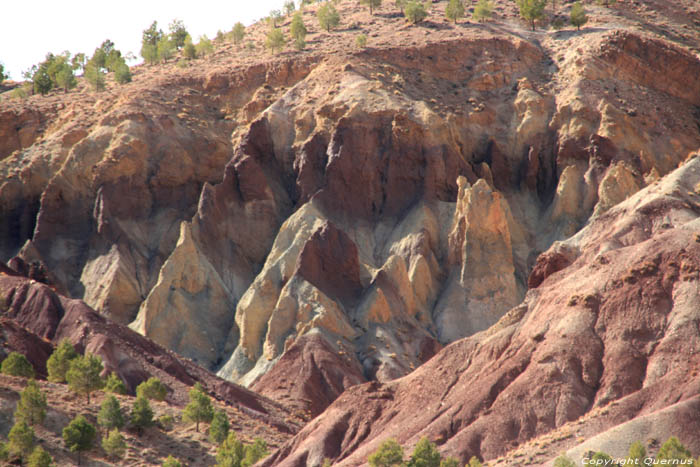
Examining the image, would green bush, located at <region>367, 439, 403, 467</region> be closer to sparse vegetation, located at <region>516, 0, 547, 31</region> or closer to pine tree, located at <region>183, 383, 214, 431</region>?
pine tree, located at <region>183, 383, 214, 431</region>

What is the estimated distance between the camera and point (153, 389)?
84875 mm

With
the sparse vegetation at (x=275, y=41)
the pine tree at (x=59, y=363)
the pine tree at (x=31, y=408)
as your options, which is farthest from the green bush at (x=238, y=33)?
the pine tree at (x=31, y=408)

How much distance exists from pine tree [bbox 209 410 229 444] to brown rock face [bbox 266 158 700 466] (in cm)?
683

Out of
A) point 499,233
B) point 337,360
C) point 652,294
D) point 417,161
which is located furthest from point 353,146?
point 652,294

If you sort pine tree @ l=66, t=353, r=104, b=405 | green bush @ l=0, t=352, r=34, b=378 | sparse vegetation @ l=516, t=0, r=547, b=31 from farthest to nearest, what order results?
sparse vegetation @ l=516, t=0, r=547, b=31 < green bush @ l=0, t=352, r=34, b=378 < pine tree @ l=66, t=353, r=104, b=405

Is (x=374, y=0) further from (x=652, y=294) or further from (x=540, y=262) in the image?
(x=652, y=294)

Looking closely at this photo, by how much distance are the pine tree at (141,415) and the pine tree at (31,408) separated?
19.1 ft

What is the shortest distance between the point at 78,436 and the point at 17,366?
42.1ft

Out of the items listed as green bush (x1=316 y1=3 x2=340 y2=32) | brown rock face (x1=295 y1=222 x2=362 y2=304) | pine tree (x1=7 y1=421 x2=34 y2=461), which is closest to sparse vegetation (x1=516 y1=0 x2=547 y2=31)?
green bush (x1=316 y1=3 x2=340 y2=32)

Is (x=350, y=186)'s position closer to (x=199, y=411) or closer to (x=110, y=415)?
(x=199, y=411)

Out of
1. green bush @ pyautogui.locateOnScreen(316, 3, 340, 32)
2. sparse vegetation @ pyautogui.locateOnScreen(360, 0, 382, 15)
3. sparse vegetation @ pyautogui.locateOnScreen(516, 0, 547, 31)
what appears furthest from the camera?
sparse vegetation @ pyautogui.locateOnScreen(360, 0, 382, 15)

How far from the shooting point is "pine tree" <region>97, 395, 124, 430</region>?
76000 millimetres

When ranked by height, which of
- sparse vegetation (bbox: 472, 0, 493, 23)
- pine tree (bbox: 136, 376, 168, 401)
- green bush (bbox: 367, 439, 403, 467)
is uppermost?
sparse vegetation (bbox: 472, 0, 493, 23)

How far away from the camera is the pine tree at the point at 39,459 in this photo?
68438mm
